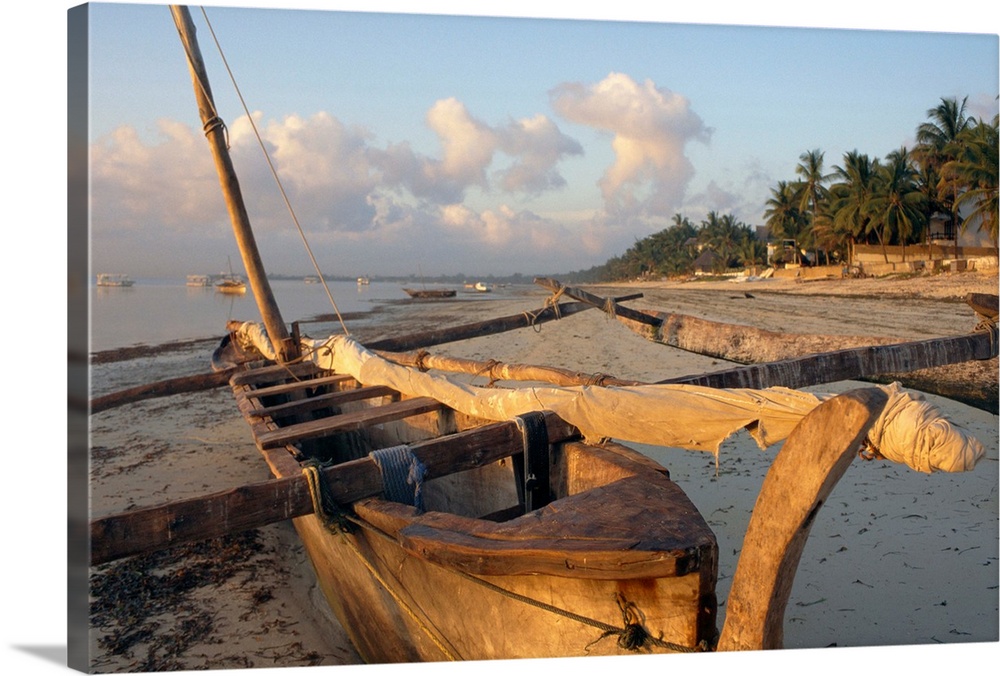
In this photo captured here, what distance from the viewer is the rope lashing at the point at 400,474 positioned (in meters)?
2.40

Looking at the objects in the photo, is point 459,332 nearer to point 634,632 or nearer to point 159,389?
point 159,389

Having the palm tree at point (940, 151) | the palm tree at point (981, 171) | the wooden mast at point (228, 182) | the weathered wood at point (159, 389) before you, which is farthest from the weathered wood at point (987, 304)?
the palm tree at point (940, 151)

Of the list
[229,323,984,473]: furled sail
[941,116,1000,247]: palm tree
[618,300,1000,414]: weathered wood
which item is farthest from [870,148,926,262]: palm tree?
[229,323,984,473]: furled sail

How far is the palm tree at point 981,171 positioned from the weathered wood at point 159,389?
41.4 ft

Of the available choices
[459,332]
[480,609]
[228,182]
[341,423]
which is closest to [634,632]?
[480,609]

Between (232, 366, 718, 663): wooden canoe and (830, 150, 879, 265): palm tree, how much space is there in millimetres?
25689

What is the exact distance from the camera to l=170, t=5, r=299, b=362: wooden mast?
4.59 metres

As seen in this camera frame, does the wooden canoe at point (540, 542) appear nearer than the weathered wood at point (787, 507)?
No

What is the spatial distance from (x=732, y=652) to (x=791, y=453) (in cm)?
59

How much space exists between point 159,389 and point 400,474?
3.37 metres

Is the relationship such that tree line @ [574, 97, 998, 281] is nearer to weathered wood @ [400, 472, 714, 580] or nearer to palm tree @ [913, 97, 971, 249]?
palm tree @ [913, 97, 971, 249]

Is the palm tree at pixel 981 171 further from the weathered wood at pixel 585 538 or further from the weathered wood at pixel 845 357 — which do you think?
the weathered wood at pixel 585 538

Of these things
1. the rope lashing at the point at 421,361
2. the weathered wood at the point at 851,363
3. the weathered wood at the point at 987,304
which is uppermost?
the weathered wood at the point at 987,304

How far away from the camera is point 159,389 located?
16.1 feet
